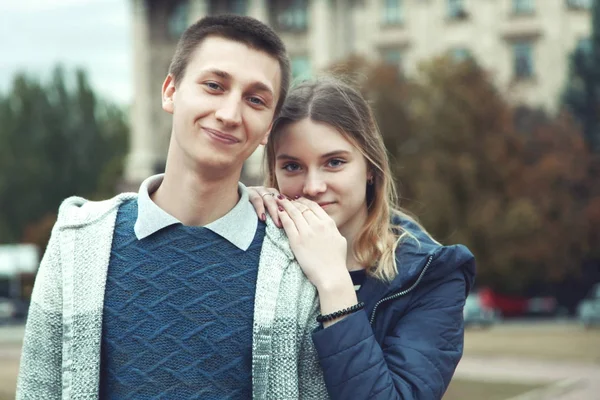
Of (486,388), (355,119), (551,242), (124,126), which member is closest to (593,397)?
(486,388)

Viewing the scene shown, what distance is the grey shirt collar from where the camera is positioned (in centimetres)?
328

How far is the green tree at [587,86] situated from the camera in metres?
54.5

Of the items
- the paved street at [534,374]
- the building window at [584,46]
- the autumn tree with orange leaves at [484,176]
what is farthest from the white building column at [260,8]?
the paved street at [534,374]

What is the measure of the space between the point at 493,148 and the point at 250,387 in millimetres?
38077

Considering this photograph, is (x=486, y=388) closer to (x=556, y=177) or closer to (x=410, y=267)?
(x=410, y=267)

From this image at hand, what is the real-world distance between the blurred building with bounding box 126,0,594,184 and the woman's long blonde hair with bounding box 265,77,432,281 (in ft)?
200

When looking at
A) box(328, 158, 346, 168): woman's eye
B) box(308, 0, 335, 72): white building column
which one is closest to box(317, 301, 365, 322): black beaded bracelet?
box(328, 158, 346, 168): woman's eye

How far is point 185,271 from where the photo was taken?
3.24m

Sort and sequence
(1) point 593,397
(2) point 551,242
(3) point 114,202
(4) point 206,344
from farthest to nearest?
(2) point 551,242, (1) point 593,397, (3) point 114,202, (4) point 206,344

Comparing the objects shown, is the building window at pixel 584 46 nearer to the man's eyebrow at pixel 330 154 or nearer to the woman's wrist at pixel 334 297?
the man's eyebrow at pixel 330 154

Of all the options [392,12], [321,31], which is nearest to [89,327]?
[321,31]

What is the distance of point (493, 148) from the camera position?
4038 centimetres

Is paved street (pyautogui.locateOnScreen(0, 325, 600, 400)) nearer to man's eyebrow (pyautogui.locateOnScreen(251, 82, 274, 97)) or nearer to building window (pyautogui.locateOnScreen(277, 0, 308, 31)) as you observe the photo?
man's eyebrow (pyautogui.locateOnScreen(251, 82, 274, 97))

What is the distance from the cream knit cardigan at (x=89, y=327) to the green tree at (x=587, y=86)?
173 ft
